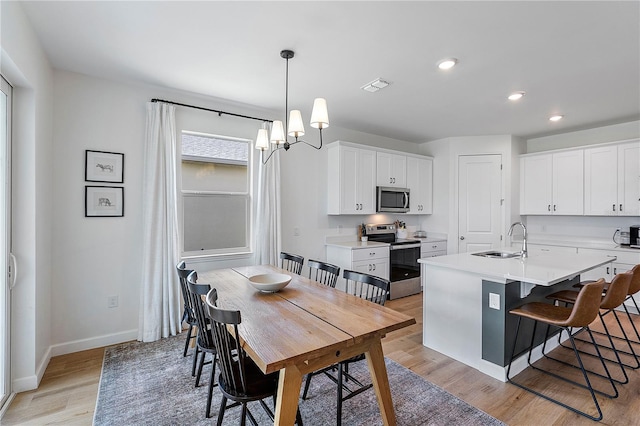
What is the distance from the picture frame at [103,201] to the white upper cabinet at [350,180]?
264 centimetres

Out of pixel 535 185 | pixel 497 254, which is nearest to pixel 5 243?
pixel 497 254

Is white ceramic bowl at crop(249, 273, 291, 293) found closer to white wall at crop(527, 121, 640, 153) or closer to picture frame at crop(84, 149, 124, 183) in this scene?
picture frame at crop(84, 149, 124, 183)

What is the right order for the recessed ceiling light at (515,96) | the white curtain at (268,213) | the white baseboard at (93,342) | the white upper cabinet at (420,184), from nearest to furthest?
the white baseboard at (93,342) → the recessed ceiling light at (515,96) → the white curtain at (268,213) → the white upper cabinet at (420,184)

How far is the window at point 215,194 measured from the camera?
12.0 feet

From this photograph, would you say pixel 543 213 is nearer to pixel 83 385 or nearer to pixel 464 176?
pixel 464 176

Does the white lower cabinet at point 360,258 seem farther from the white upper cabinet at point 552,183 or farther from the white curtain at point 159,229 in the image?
the white upper cabinet at point 552,183

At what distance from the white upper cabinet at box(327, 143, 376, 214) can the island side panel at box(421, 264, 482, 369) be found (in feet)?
5.80

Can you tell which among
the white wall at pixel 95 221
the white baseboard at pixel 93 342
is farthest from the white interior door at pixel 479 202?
the white baseboard at pixel 93 342

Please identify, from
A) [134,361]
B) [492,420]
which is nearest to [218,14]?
[134,361]

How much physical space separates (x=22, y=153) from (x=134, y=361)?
6.27 ft

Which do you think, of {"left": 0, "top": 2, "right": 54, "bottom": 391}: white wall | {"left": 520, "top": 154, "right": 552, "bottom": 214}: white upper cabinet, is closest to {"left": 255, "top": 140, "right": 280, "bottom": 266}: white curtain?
{"left": 0, "top": 2, "right": 54, "bottom": 391}: white wall

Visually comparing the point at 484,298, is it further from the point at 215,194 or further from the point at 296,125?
the point at 215,194

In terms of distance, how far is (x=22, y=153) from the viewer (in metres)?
2.28

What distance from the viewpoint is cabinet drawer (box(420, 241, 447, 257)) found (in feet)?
16.8
